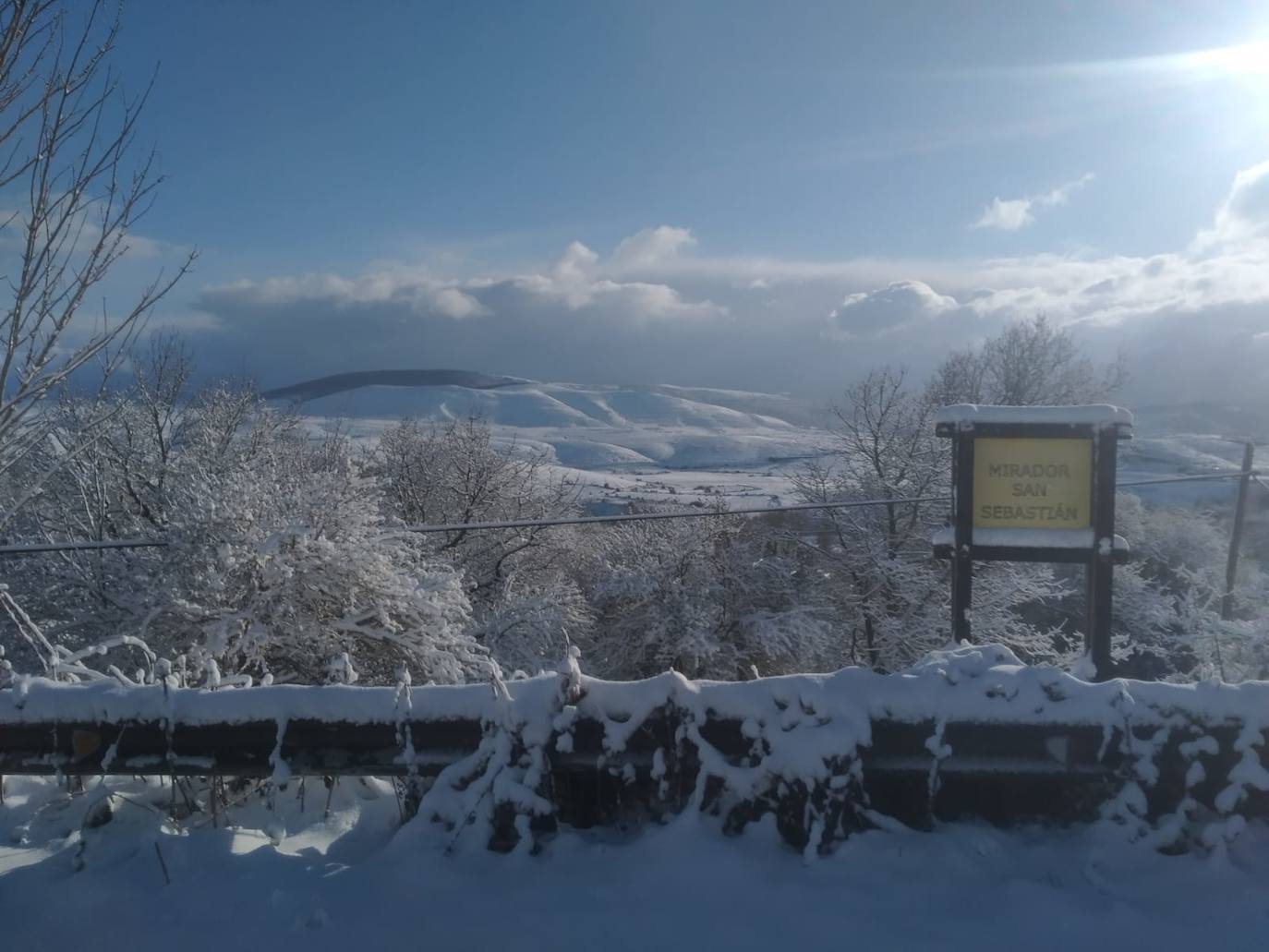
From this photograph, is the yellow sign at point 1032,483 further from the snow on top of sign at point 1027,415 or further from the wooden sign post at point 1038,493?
the snow on top of sign at point 1027,415

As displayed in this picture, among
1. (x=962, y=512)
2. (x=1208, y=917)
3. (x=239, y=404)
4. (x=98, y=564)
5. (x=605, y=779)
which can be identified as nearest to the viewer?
(x=1208, y=917)

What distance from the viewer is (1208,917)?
2480 millimetres

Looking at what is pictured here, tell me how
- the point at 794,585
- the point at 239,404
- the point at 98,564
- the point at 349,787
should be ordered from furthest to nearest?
1. the point at 239,404
2. the point at 794,585
3. the point at 98,564
4. the point at 349,787

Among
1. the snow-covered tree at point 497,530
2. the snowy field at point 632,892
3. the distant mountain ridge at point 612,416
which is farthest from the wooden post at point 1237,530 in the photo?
the distant mountain ridge at point 612,416

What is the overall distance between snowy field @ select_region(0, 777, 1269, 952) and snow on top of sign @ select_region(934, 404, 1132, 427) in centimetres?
248

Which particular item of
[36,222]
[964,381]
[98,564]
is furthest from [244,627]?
[964,381]

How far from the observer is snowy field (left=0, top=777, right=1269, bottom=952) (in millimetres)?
2473

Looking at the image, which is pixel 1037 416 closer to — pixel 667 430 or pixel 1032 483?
pixel 1032 483

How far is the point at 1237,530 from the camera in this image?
14.8 metres

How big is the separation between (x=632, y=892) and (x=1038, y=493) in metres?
3.30

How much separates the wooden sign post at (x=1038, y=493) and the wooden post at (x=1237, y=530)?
2.56 metres

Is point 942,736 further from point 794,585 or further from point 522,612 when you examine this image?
point 794,585

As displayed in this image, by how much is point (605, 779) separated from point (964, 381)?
3119cm

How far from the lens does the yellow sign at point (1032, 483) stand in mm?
4742
